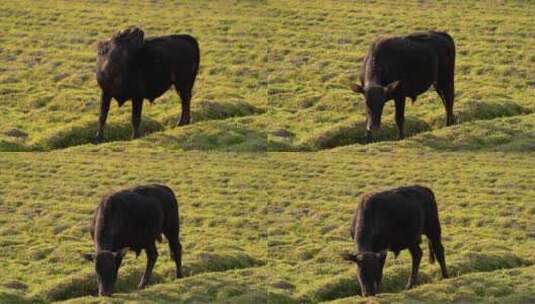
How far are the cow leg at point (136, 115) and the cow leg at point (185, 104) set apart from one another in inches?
59.3

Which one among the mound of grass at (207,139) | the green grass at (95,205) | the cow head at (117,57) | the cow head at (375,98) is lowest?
the green grass at (95,205)

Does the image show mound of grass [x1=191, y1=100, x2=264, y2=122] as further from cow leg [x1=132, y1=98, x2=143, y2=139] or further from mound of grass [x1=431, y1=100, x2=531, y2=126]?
mound of grass [x1=431, y1=100, x2=531, y2=126]

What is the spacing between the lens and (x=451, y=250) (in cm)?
4091

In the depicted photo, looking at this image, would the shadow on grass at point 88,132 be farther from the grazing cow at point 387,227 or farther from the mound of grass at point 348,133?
the grazing cow at point 387,227

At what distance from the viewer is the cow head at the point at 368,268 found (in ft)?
117

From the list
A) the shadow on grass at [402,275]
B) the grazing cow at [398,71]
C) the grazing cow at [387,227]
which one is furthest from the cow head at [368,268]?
the grazing cow at [398,71]

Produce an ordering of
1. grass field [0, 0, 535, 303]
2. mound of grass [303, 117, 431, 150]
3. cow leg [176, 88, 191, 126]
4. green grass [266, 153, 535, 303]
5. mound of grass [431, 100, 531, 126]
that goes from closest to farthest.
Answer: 1. green grass [266, 153, 535, 303]
2. grass field [0, 0, 535, 303]
3. cow leg [176, 88, 191, 126]
4. mound of grass [303, 117, 431, 150]
5. mound of grass [431, 100, 531, 126]

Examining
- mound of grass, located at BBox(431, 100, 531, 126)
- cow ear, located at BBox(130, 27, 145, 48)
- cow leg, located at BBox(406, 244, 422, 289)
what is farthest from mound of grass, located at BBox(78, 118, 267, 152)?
cow leg, located at BBox(406, 244, 422, 289)

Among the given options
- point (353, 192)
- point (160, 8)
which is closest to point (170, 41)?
point (353, 192)

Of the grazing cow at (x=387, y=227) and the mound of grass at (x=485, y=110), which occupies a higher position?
the grazing cow at (x=387, y=227)

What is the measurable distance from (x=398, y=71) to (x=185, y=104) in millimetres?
5702

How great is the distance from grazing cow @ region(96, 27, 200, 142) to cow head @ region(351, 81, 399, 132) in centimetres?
485

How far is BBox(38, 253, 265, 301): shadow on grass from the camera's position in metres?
37.4

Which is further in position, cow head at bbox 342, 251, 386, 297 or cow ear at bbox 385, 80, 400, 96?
cow ear at bbox 385, 80, 400, 96
